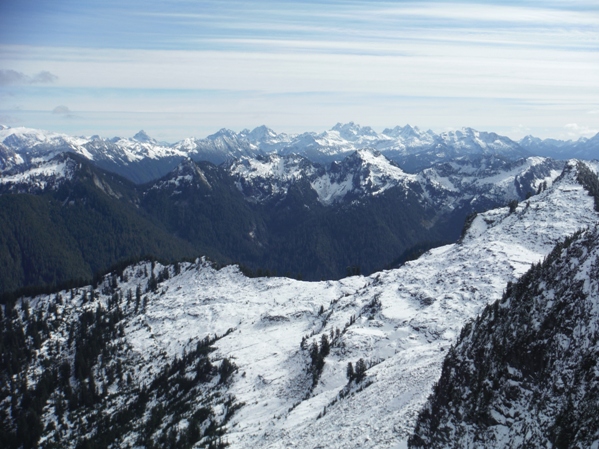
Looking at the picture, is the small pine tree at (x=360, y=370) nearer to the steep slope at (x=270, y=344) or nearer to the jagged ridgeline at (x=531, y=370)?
the steep slope at (x=270, y=344)

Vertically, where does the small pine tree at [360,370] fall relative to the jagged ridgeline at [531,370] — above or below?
below

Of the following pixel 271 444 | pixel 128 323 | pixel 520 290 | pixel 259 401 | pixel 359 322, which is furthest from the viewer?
pixel 128 323

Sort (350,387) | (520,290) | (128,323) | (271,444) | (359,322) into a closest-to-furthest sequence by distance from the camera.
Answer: (520,290), (271,444), (350,387), (359,322), (128,323)

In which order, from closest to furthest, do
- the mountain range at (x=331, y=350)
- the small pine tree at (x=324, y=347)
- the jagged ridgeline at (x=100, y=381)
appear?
the mountain range at (x=331, y=350), the jagged ridgeline at (x=100, y=381), the small pine tree at (x=324, y=347)

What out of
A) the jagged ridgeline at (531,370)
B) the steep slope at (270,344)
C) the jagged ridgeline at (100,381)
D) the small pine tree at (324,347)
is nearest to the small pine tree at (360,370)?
the steep slope at (270,344)

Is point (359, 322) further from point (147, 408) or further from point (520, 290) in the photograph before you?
point (520, 290)

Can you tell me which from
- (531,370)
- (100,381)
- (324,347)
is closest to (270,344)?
(324,347)

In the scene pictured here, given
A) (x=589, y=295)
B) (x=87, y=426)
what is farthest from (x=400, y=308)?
(x=87, y=426)

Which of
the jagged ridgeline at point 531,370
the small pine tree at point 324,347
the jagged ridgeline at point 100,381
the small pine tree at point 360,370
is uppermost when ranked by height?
the jagged ridgeline at point 531,370
